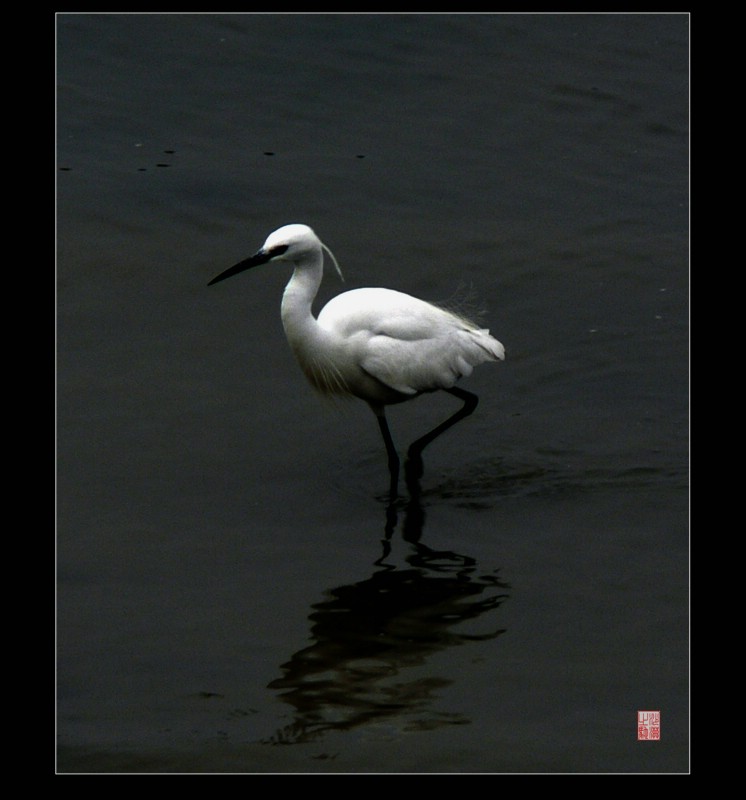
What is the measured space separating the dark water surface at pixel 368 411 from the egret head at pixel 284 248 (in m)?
1.34

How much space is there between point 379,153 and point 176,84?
202cm

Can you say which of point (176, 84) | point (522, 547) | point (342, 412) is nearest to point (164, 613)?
point (522, 547)

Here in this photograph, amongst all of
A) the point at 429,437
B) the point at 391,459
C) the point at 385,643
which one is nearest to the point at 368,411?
the point at 429,437

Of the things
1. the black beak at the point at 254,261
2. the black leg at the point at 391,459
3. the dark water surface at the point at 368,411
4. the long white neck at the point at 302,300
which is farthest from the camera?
the black leg at the point at 391,459

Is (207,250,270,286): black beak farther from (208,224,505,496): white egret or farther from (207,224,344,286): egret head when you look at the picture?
(208,224,505,496): white egret

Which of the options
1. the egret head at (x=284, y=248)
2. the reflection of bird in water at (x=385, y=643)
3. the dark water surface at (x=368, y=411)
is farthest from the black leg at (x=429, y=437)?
the egret head at (x=284, y=248)

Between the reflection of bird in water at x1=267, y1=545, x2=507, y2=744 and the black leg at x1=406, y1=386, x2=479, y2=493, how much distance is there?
0.80 metres

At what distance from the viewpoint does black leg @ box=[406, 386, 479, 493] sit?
735cm

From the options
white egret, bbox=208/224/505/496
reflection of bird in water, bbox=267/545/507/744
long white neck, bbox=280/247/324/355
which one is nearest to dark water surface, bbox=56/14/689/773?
reflection of bird in water, bbox=267/545/507/744

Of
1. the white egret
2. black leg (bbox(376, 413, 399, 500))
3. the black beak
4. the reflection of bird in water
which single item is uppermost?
the black beak

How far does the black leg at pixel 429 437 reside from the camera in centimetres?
735

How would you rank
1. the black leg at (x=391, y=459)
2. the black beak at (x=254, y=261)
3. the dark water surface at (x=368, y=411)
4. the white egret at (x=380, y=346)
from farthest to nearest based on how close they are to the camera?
1. the black leg at (x=391, y=459)
2. the white egret at (x=380, y=346)
3. the black beak at (x=254, y=261)
4. the dark water surface at (x=368, y=411)

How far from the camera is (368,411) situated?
8.20 metres

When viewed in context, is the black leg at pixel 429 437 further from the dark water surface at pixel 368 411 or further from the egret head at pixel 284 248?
the egret head at pixel 284 248
